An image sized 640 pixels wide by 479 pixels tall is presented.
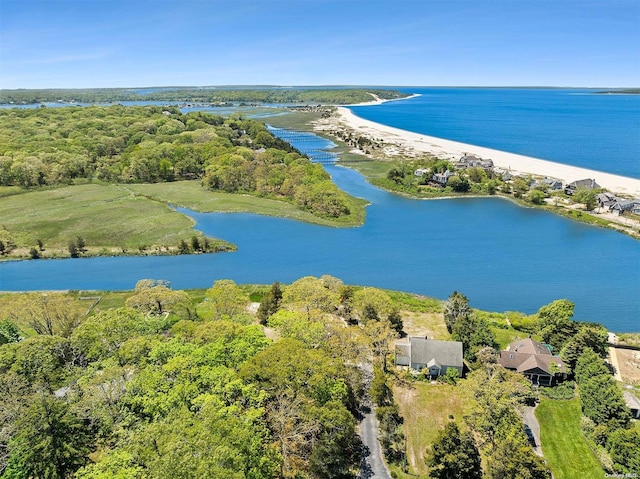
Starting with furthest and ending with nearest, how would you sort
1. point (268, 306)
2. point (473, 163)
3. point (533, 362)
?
1. point (473, 163)
2. point (268, 306)
3. point (533, 362)

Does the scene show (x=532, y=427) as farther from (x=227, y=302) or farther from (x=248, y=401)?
(x=227, y=302)

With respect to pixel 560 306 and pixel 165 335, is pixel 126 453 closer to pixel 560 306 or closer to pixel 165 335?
pixel 165 335

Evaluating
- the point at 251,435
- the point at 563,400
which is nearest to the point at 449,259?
the point at 563,400

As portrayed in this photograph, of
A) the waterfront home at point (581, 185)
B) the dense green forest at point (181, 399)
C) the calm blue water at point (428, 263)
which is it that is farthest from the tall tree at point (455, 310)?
the waterfront home at point (581, 185)

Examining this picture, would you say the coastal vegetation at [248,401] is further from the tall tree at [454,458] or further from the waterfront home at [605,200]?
the waterfront home at [605,200]

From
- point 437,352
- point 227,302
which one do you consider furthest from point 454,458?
point 227,302

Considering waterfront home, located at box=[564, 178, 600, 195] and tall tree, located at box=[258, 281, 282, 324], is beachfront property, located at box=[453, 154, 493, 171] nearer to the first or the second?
waterfront home, located at box=[564, 178, 600, 195]
